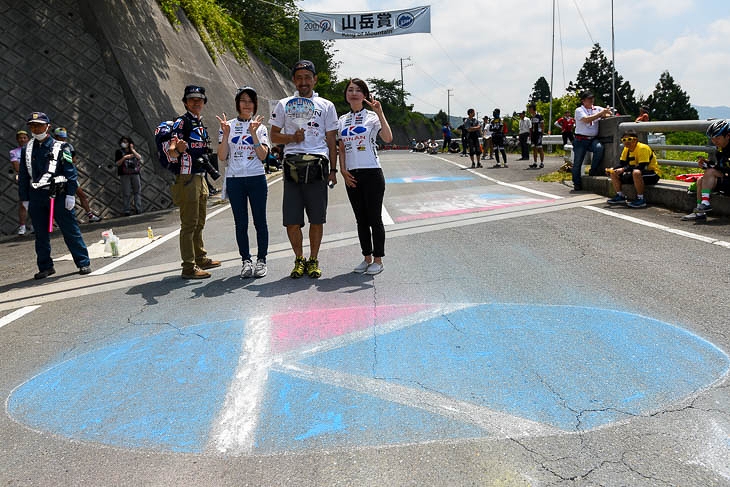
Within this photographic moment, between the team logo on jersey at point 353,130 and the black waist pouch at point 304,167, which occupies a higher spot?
the team logo on jersey at point 353,130

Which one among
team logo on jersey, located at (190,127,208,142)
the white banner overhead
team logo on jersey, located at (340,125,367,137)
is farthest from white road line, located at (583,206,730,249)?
the white banner overhead

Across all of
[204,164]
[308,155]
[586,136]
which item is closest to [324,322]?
[308,155]

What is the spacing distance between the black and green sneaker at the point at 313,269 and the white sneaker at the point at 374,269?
52 centimetres

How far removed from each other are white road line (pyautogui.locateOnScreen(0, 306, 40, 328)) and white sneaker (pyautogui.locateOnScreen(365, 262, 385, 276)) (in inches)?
130

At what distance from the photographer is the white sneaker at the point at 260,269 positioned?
6168 mm

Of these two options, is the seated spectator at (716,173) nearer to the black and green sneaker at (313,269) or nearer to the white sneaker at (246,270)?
the black and green sneaker at (313,269)

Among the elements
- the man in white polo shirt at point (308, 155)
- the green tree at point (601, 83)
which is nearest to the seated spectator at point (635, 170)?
the man in white polo shirt at point (308, 155)

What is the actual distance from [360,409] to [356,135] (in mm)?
3443

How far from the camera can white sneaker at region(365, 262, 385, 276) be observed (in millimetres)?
5996

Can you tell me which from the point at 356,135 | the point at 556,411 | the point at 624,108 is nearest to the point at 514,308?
the point at 556,411

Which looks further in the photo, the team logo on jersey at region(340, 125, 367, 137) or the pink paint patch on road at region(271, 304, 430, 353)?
the team logo on jersey at region(340, 125, 367, 137)

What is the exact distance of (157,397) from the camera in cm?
333

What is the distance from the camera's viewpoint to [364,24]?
Result: 91.7 ft

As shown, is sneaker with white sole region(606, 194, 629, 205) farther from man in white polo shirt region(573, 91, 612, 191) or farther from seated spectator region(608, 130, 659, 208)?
man in white polo shirt region(573, 91, 612, 191)
